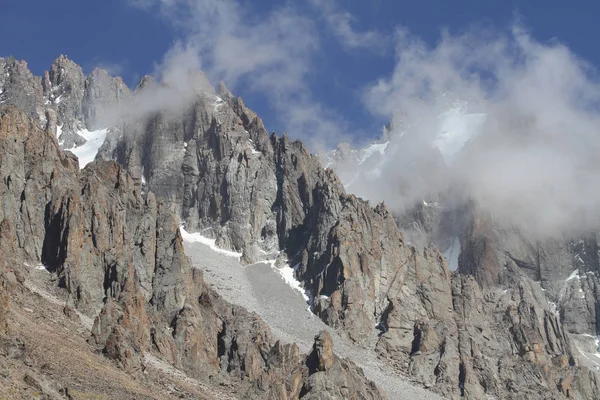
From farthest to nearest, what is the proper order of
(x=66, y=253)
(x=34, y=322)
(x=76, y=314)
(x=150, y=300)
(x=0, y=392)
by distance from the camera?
(x=150, y=300) < (x=66, y=253) < (x=76, y=314) < (x=34, y=322) < (x=0, y=392)

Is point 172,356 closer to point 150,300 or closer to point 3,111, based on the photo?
point 150,300

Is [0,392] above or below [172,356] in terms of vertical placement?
below

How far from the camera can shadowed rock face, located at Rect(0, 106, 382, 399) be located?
147750 millimetres

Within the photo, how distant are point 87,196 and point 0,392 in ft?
318

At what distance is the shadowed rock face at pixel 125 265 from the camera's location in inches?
5817

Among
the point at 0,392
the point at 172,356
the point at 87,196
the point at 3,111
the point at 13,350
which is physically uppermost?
the point at 3,111

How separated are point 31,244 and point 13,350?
65590mm

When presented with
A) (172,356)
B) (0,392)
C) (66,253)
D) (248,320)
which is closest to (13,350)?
(0,392)

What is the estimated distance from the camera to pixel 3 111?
18000 cm

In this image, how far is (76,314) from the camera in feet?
444

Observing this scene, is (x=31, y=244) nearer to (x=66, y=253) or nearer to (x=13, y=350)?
(x=66, y=253)

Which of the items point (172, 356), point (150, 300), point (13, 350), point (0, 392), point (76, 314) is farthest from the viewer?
point (150, 300)

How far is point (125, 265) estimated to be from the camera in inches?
6220

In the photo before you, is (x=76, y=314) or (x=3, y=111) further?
(x=3, y=111)
